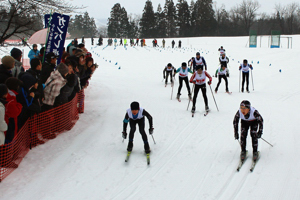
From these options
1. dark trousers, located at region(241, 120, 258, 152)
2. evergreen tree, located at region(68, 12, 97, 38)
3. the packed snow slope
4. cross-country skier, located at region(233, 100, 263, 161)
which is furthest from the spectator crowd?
evergreen tree, located at region(68, 12, 97, 38)

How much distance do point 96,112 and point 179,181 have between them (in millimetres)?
5472

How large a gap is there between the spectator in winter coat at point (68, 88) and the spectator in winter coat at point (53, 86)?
184 millimetres

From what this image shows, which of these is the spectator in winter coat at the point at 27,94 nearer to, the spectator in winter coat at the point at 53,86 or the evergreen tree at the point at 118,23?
the spectator in winter coat at the point at 53,86

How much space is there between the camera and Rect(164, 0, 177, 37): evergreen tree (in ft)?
254

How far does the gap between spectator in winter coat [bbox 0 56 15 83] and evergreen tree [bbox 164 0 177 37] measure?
7355 centimetres

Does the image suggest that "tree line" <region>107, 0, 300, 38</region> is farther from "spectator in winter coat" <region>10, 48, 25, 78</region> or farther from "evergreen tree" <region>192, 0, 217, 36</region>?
"spectator in winter coat" <region>10, 48, 25, 78</region>

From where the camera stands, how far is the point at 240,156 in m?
6.96

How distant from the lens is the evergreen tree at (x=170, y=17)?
3043 inches

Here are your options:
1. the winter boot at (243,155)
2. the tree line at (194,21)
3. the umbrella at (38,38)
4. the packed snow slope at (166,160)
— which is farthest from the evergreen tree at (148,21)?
the winter boot at (243,155)

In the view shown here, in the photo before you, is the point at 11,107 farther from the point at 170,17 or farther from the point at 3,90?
the point at 170,17

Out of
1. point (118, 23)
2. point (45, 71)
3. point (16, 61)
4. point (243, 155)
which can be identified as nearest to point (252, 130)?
point (243, 155)

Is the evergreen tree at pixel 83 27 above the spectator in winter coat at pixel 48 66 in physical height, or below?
above

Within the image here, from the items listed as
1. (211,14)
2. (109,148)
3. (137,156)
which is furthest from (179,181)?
(211,14)

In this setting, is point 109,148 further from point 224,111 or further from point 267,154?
point 224,111
